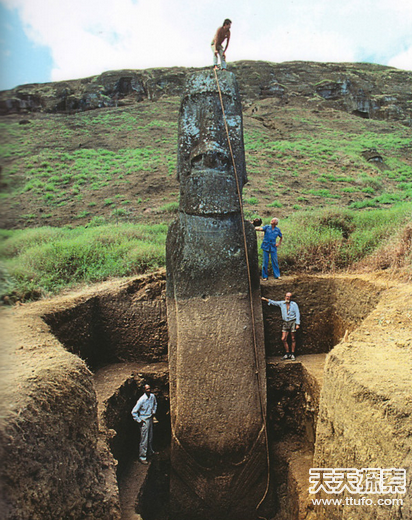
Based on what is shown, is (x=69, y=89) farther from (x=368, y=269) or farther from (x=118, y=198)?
(x=368, y=269)

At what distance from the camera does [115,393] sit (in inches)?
206

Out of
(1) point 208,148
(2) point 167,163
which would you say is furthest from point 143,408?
(2) point 167,163

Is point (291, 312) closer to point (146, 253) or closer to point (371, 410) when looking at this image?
point (371, 410)

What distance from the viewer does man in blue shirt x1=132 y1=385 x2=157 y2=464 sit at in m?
5.19

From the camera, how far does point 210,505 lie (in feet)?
15.4

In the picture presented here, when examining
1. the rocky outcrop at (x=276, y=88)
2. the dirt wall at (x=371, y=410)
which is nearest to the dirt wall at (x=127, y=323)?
the dirt wall at (x=371, y=410)

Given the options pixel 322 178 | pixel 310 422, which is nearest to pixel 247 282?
pixel 310 422

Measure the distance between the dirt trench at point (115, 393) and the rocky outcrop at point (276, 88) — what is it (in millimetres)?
29265

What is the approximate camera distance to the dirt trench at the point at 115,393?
→ 9.32ft

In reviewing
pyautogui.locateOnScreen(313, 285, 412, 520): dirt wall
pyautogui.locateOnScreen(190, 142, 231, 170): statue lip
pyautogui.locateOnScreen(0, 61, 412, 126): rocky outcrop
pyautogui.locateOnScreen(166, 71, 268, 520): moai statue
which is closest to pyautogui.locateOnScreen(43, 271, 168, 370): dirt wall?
pyautogui.locateOnScreen(166, 71, 268, 520): moai statue

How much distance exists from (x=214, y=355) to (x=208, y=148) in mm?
2446

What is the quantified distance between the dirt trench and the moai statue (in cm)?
58

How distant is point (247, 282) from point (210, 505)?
272 centimetres

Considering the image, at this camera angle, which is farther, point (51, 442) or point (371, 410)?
point (371, 410)
